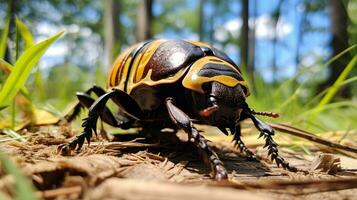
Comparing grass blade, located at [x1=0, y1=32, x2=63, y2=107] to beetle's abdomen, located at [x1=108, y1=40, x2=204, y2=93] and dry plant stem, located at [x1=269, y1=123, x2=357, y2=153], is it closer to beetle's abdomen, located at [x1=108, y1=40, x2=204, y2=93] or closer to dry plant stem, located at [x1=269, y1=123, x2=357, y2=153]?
beetle's abdomen, located at [x1=108, y1=40, x2=204, y2=93]

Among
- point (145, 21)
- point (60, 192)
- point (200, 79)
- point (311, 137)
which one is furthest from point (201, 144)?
point (145, 21)

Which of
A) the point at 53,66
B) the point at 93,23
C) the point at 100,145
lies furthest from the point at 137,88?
the point at 93,23

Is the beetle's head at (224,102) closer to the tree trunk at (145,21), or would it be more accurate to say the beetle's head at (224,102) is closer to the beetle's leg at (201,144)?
the beetle's leg at (201,144)

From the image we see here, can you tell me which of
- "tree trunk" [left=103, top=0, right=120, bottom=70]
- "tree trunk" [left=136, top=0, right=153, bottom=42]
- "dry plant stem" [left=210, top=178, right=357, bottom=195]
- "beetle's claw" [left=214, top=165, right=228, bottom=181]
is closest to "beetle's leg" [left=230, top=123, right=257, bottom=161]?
"beetle's claw" [left=214, top=165, right=228, bottom=181]

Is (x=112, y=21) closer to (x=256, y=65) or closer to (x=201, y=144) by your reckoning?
(x=256, y=65)

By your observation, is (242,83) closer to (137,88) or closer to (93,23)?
(137,88)
